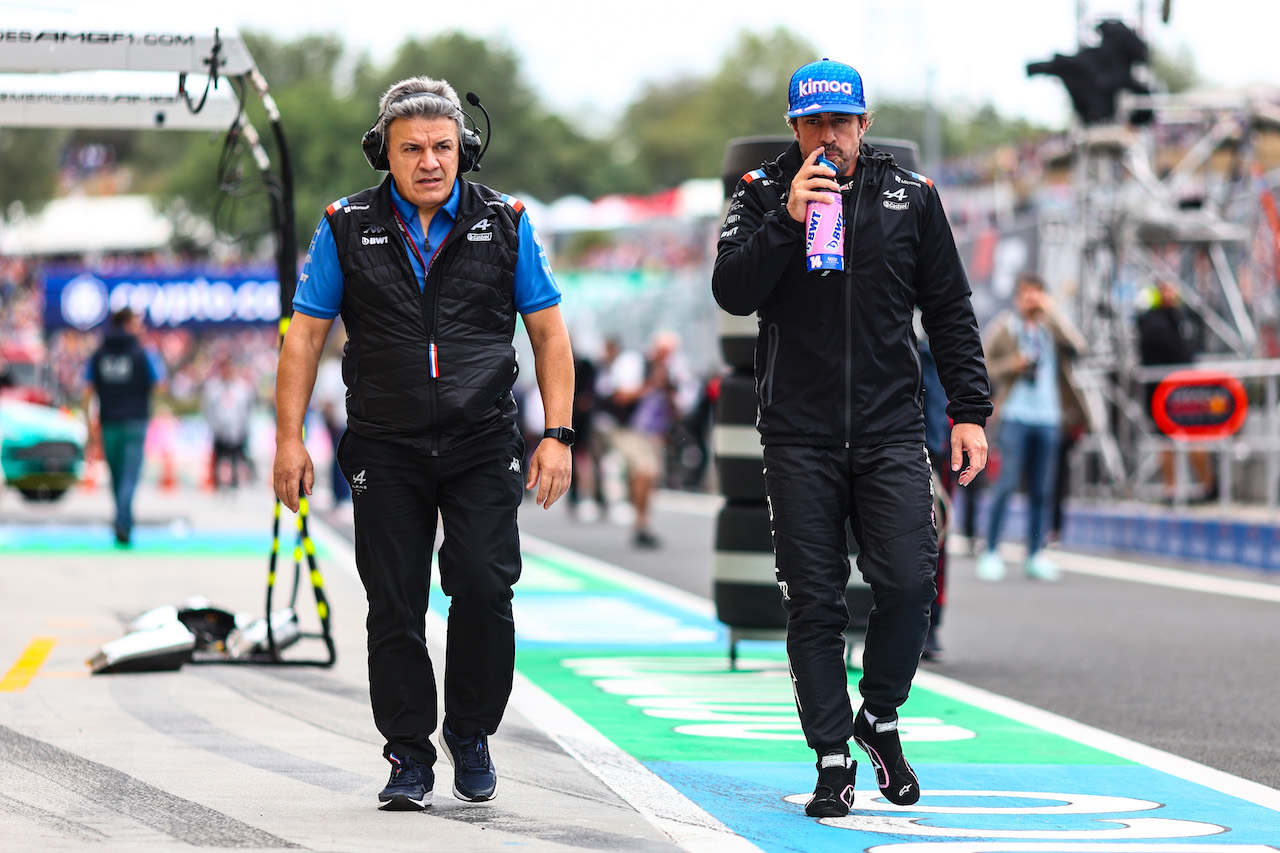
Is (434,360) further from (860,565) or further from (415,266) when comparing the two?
(860,565)

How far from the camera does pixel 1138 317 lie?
1772 cm

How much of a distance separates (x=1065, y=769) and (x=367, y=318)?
256 centimetres

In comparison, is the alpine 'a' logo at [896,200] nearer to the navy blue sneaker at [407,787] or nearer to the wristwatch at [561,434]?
the wristwatch at [561,434]

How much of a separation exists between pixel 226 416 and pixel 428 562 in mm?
21072

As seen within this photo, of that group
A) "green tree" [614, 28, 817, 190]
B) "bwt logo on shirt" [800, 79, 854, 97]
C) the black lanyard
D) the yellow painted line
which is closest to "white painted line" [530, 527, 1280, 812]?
"bwt logo on shirt" [800, 79, 854, 97]

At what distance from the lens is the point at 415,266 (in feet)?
16.7

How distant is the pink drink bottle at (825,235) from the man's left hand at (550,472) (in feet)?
2.72

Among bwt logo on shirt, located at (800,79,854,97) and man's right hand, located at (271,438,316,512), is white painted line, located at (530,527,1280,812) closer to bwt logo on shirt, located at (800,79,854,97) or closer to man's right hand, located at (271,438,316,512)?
bwt logo on shirt, located at (800,79,854,97)

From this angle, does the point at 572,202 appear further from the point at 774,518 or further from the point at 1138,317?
the point at 774,518

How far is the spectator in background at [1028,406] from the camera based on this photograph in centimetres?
1288

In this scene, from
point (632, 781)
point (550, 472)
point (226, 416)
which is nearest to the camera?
point (550, 472)

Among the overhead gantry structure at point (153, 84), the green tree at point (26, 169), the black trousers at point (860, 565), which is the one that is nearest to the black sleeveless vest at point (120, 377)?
the overhead gantry structure at point (153, 84)

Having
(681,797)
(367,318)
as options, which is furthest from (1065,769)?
(367,318)

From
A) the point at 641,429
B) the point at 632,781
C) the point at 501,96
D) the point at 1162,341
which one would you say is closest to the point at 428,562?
the point at 632,781
